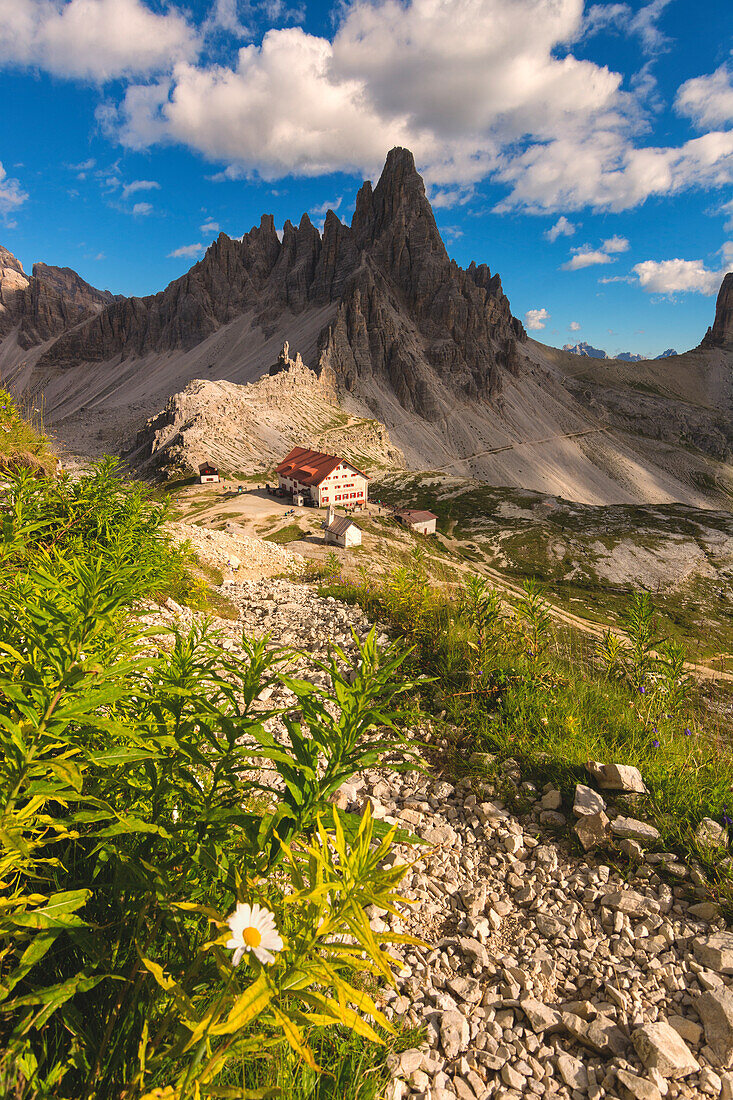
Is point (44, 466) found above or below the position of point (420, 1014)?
above

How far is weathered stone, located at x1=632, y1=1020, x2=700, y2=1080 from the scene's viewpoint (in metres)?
2.99

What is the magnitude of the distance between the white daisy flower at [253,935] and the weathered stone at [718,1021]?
136 inches

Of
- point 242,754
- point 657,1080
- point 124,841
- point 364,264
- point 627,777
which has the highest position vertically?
point 364,264

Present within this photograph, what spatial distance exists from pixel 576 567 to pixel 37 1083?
3276 inches

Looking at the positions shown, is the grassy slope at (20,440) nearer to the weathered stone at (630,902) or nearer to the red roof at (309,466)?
the weathered stone at (630,902)

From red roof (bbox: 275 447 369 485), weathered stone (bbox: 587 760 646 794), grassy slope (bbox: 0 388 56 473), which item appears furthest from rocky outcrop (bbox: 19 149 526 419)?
weathered stone (bbox: 587 760 646 794)

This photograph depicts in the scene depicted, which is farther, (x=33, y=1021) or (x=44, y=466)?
(x=44, y=466)

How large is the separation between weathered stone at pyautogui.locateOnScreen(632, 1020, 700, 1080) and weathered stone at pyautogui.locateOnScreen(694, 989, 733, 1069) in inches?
7.5

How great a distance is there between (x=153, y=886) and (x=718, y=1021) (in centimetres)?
384

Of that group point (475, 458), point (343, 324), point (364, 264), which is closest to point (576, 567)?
point (475, 458)

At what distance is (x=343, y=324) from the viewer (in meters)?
156

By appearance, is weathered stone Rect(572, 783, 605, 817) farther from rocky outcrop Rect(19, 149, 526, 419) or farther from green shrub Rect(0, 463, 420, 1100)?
rocky outcrop Rect(19, 149, 526, 419)

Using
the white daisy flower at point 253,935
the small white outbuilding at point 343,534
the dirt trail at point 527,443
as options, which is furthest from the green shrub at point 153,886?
the dirt trail at point 527,443

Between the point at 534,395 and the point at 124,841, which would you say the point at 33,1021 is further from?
the point at 534,395
